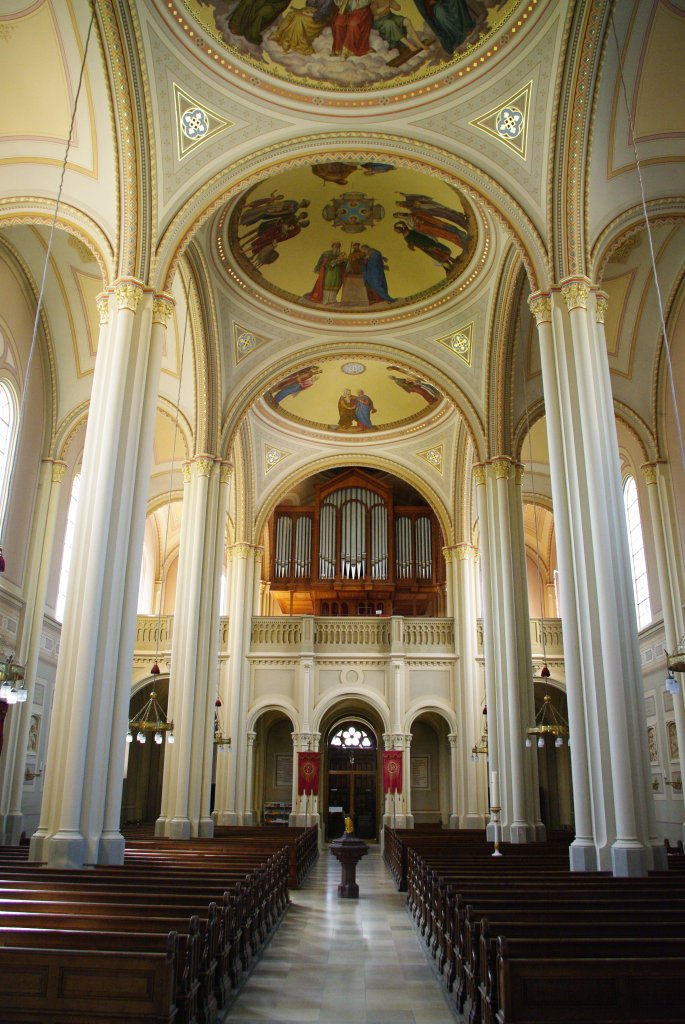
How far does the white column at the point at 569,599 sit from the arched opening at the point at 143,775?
18428 millimetres

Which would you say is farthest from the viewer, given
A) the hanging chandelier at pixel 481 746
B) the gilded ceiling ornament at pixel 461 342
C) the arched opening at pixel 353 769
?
the arched opening at pixel 353 769

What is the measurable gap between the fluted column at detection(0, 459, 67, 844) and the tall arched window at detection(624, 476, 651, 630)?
1330 centimetres

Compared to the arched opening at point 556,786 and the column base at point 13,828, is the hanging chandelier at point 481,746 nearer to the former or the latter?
the arched opening at point 556,786

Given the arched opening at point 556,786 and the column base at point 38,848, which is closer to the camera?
the column base at point 38,848

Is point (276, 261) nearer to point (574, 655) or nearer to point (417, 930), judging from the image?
point (574, 655)

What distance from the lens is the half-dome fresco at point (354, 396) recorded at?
22.8 meters

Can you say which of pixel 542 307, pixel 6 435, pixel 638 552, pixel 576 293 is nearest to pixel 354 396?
pixel 638 552

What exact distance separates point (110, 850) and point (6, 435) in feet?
30.5

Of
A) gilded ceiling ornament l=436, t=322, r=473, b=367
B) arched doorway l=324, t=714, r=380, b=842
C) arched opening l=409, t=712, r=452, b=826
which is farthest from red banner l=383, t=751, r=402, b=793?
gilded ceiling ornament l=436, t=322, r=473, b=367

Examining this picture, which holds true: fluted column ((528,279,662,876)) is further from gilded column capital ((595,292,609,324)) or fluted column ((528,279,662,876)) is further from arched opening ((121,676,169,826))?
arched opening ((121,676,169,826))

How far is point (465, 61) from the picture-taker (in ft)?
39.8

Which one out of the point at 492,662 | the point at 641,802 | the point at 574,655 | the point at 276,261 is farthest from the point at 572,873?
the point at 276,261

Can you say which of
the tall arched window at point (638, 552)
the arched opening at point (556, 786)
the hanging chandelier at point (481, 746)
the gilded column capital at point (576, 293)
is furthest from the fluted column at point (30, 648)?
the arched opening at point (556, 786)

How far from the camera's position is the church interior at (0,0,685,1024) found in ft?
35.0
